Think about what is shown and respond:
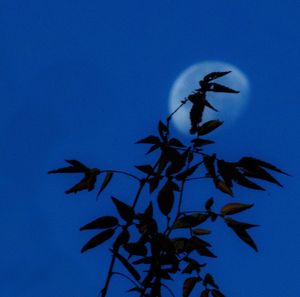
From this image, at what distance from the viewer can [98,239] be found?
6.56ft

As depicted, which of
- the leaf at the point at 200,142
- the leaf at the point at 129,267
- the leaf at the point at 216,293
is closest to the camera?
the leaf at the point at 129,267

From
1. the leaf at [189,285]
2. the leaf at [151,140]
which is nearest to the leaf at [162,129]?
the leaf at [151,140]

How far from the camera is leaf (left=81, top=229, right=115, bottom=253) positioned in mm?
1952

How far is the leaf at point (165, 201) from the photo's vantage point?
196 cm

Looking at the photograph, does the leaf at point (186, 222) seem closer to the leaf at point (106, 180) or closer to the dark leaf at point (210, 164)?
the dark leaf at point (210, 164)

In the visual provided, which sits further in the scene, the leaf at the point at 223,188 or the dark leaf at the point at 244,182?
the leaf at the point at 223,188

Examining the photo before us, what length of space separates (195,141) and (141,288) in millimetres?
696

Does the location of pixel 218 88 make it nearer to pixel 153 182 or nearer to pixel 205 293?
pixel 153 182

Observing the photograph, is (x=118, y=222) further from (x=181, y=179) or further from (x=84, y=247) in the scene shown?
(x=181, y=179)

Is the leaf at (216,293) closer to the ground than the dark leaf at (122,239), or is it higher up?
closer to the ground

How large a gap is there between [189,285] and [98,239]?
519mm

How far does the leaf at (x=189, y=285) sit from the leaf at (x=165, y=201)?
435 millimetres

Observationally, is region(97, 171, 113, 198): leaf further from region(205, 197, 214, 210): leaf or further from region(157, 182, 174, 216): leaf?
region(205, 197, 214, 210): leaf

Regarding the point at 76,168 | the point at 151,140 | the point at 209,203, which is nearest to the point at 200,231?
the point at 209,203
